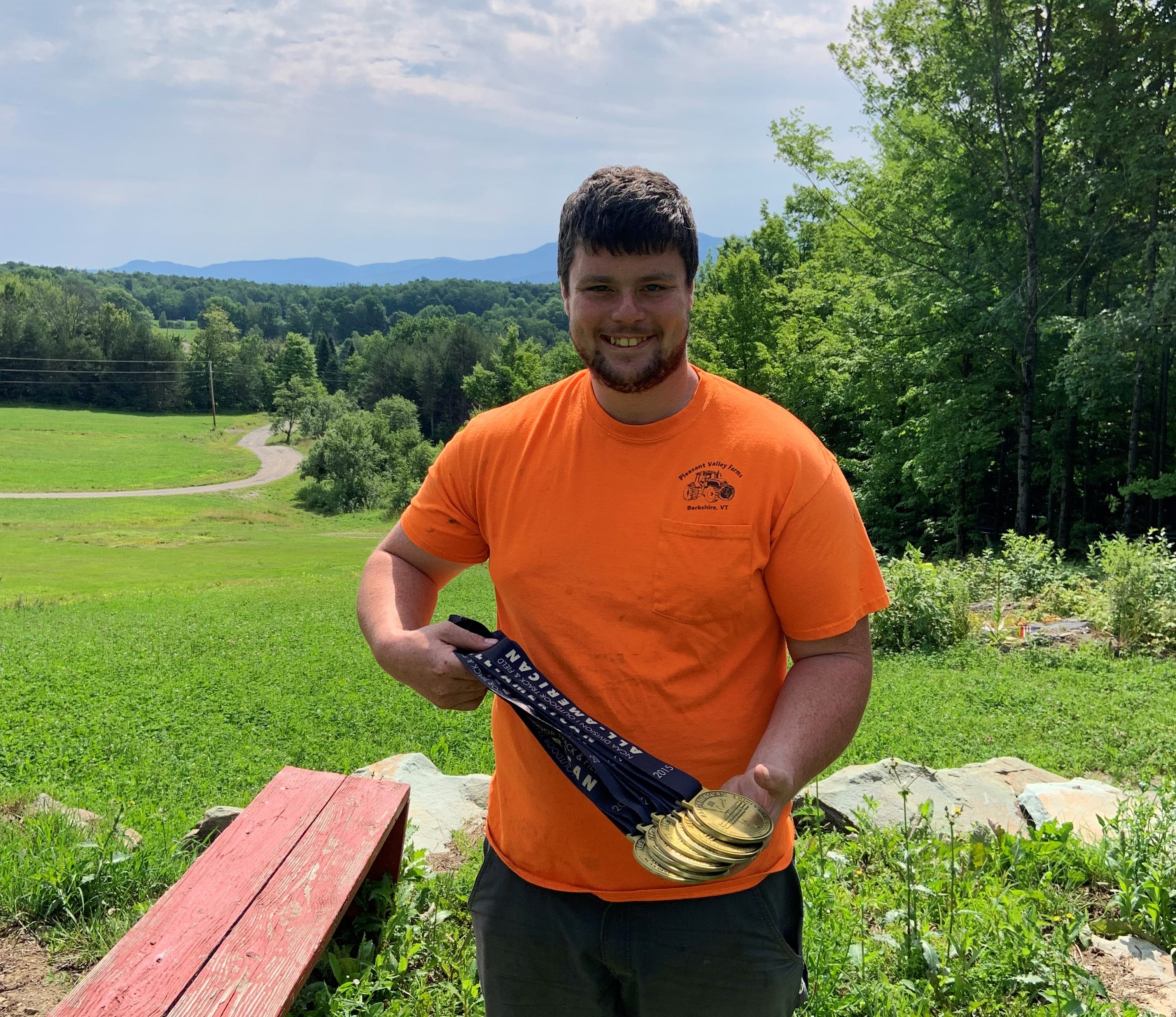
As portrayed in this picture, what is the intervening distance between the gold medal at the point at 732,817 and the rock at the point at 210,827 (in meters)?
3.18

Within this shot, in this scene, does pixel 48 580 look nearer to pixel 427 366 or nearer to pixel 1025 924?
pixel 1025 924

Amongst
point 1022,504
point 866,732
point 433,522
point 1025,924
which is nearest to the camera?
point 433,522

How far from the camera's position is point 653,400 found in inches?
76.3

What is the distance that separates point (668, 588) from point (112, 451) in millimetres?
74848

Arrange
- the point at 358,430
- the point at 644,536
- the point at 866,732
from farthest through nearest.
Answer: the point at 358,430 < the point at 866,732 < the point at 644,536

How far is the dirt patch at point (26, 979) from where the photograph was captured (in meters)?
2.85

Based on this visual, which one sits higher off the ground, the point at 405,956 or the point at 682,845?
the point at 682,845

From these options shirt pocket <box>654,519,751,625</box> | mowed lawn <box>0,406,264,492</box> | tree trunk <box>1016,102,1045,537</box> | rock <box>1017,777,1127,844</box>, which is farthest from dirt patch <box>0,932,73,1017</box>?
mowed lawn <box>0,406,264,492</box>

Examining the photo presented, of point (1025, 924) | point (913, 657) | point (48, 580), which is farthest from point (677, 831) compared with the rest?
point (48, 580)

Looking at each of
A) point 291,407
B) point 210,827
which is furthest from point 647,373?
point 291,407

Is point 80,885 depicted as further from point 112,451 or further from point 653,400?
point 112,451

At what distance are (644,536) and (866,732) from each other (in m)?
5.78

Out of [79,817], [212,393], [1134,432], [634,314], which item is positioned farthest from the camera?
[212,393]

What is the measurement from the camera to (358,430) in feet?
206
